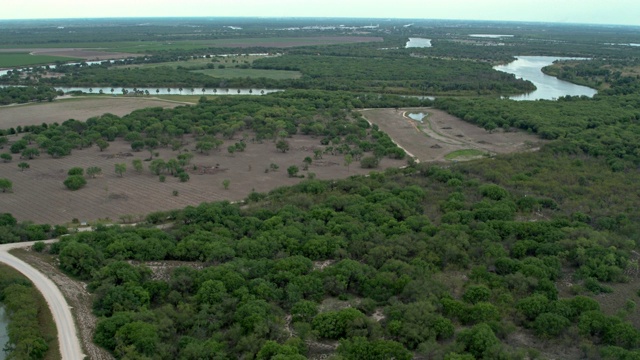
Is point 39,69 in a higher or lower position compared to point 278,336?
higher

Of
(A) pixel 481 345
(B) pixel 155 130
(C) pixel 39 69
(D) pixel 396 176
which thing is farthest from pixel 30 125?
(A) pixel 481 345

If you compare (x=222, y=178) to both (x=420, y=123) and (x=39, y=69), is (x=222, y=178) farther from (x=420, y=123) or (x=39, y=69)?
(x=39, y=69)

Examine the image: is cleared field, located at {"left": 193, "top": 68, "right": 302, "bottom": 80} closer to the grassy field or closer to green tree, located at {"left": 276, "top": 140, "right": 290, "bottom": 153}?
the grassy field

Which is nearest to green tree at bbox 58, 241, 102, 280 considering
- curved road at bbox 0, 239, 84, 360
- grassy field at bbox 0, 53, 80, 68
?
curved road at bbox 0, 239, 84, 360

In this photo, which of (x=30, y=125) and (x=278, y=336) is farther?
(x=30, y=125)

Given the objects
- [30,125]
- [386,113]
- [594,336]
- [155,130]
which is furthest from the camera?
[386,113]

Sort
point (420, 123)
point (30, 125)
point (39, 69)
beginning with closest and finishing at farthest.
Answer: point (30, 125) → point (420, 123) → point (39, 69)

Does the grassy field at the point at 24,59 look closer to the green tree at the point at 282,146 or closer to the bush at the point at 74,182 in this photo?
the green tree at the point at 282,146
